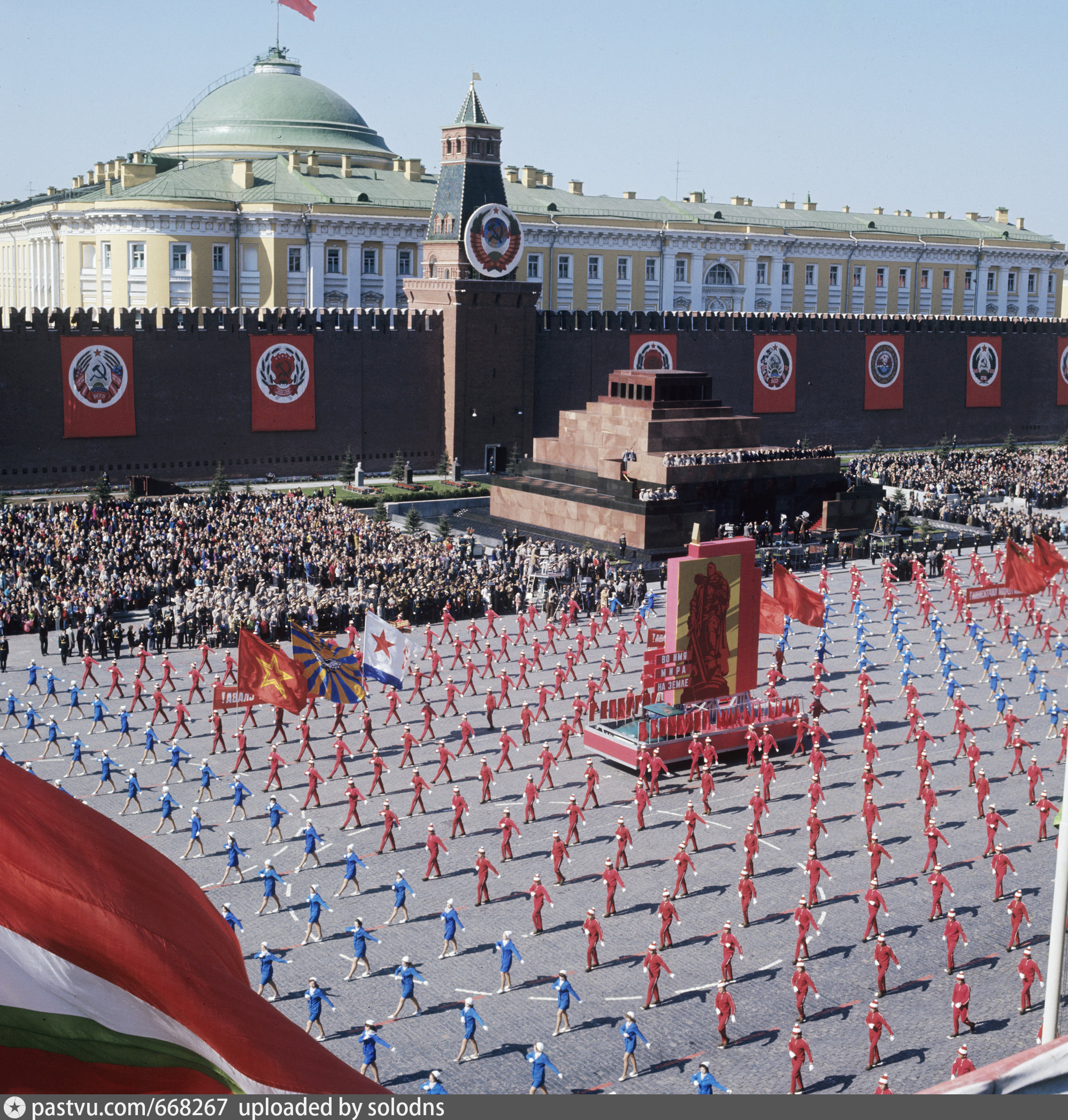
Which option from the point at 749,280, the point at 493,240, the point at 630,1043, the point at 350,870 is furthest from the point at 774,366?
the point at 630,1043

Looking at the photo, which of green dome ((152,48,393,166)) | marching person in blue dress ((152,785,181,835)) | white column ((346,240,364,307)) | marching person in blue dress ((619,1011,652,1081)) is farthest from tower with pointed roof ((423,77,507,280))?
marching person in blue dress ((619,1011,652,1081))

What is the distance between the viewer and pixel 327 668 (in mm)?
24078

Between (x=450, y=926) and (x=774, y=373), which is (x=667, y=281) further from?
(x=450, y=926)

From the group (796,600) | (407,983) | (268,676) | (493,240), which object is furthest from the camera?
(493,240)

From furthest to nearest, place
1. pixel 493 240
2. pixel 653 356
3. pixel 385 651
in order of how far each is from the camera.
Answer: pixel 653 356
pixel 493 240
pixel 385 651

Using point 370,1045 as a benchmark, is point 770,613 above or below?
above

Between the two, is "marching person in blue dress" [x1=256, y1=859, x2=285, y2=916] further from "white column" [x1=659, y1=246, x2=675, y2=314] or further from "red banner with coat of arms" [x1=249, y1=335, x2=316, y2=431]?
"white column" [x1=659, y1=246, x2=675, y2=314]

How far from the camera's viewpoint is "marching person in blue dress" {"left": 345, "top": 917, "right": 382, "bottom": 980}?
53.4ft

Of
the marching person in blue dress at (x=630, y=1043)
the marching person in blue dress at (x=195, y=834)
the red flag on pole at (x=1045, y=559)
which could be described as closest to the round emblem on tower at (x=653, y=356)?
the red flag on pole at (x=1045, y=559)

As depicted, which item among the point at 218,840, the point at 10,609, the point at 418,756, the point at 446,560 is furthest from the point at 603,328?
the point at 218,840

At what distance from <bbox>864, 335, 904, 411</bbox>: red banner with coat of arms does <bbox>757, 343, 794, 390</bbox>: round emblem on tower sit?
4323 millimetres

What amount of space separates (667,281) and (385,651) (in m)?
57.5

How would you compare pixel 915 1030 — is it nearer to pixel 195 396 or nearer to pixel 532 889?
pixel 532 889

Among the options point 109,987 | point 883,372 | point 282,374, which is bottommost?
point 109,987
